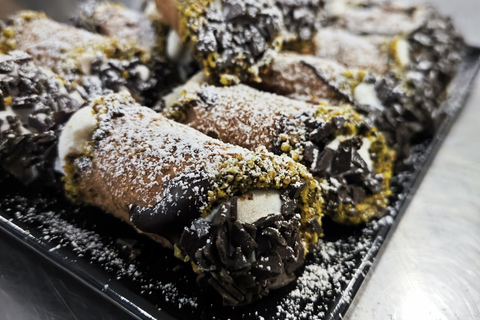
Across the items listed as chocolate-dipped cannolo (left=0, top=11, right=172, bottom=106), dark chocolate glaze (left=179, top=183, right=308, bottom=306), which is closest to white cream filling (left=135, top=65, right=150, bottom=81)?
chocolate-dipped cannolo (left=0, top=11, right=172, bottom=106)

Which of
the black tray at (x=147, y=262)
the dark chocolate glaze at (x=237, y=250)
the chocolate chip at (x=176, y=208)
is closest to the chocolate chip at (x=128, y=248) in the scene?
the black tray at (x=147, y=262)

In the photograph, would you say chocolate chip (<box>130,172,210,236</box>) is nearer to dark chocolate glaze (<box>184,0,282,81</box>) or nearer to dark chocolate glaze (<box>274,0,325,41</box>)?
dark chocolate glaze (<box>184,0,282,81</box>)

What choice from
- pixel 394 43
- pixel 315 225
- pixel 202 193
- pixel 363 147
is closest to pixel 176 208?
pixel 202 193

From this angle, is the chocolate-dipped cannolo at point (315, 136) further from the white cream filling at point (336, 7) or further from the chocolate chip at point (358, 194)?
the white cream filling at point (336, 7)

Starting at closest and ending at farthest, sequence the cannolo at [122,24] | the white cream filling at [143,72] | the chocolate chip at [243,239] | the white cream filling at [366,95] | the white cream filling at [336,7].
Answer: the chocolate chip at [243,239], the white cream filling at [366,95], the white cream filling at [143,72], the cannolo at [122,24], the white cream filling at [336,7]

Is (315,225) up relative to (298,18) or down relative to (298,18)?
down

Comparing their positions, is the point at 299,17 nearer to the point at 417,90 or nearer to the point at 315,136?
the point at 417,90

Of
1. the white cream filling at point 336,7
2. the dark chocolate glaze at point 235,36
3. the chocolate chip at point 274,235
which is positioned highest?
the white cream filling at point 336,7
